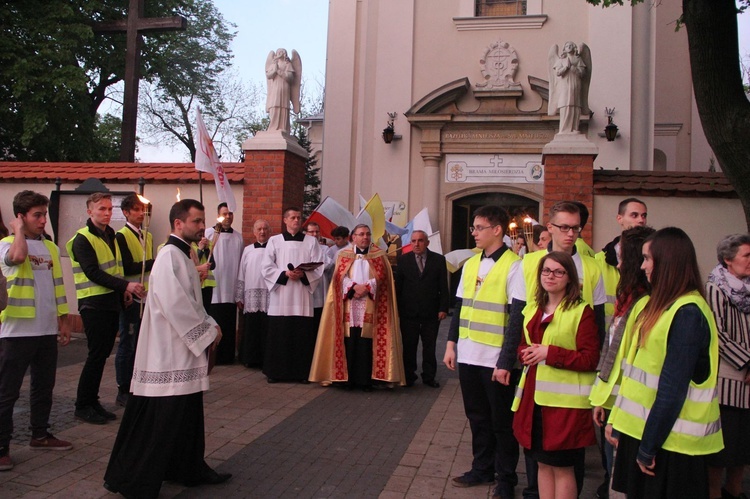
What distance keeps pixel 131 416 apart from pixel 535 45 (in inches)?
544

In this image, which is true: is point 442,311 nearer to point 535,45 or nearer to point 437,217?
point 437,217

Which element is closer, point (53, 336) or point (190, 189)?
point (53, 336)

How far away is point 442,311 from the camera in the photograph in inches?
328

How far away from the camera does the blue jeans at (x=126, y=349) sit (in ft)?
21.6

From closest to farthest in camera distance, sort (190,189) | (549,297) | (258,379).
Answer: (549,297) → (258,379) → (190,189)

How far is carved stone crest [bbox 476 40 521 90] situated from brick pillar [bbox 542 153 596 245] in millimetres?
7163

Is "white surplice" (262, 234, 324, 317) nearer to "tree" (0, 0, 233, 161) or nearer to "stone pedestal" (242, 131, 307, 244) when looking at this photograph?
"stone pedestal" (242, 131, 307, 244)

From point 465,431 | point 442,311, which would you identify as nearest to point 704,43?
point 442,311

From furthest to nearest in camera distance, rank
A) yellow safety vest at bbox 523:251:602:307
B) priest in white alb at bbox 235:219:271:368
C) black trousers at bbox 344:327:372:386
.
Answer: priest in white alb at bbox 235:219:271:368
black trousers at bbox 344:327:372:386
yellow safety vest at bbox 523:251:602:307

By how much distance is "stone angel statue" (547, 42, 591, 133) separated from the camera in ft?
29.7

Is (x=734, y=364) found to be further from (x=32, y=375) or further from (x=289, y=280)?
(x=289, y=280)

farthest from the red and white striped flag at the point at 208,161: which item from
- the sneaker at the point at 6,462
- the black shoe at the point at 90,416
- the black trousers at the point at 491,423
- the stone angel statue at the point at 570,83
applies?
the stone angel statue at the point at 570,83

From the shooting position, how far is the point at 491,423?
15.6 feet

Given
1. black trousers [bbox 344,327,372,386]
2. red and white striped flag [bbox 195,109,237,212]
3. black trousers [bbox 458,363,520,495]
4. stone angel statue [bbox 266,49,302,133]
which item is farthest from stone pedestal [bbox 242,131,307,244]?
black trousers [bbox 458,363,520,495]
